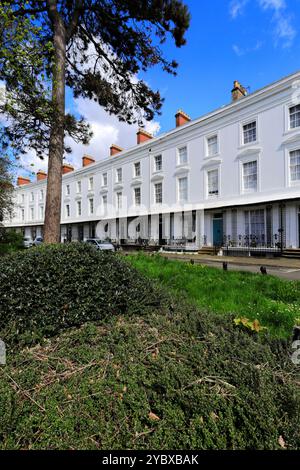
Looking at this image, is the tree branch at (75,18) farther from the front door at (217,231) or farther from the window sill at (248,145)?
the front door at (217,231)

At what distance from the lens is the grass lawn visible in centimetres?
397

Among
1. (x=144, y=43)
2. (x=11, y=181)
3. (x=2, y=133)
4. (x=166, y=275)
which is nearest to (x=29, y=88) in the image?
(x=2, y=133)

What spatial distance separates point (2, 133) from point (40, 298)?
6.33m

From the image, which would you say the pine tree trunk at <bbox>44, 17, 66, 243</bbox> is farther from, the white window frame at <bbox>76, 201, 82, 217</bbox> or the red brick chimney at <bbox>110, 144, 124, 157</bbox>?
the white window frame at <bbox>76, 201, 82, 217</bbox>

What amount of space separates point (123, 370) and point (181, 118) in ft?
82.2

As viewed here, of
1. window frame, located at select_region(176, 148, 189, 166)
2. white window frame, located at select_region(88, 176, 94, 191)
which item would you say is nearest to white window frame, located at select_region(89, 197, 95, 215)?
white window frame, located at select_region(88, 176, 94, 191)

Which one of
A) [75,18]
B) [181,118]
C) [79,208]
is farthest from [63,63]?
[79,208]

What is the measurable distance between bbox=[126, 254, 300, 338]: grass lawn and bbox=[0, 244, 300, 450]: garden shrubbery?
0.97m

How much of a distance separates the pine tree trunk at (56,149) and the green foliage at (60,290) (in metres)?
4.27

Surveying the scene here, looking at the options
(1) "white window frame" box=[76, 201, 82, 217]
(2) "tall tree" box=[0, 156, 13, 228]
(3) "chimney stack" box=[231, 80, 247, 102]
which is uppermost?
(3) "chimney stack" box=[231, 80, 247, 102]

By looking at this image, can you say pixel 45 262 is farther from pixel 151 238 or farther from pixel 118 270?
pixel 151 238

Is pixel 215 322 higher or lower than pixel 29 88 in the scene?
lower

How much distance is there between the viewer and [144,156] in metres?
25.9

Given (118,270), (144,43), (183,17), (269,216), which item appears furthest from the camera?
(269,216)
